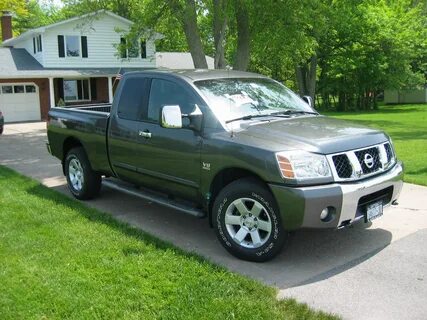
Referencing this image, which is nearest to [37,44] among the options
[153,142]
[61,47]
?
[61,47]

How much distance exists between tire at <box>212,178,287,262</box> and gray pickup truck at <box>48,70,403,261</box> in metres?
0.01

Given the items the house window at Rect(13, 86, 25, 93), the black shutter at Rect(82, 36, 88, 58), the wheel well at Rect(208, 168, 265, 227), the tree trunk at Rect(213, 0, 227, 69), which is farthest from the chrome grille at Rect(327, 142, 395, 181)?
the black shutter at Rect(82, 36, 88, 58)

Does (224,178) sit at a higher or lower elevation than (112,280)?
higher

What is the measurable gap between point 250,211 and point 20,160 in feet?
28.8

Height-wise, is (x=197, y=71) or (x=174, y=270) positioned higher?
(x=197, y=71)

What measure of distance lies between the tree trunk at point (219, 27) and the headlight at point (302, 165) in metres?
12.4

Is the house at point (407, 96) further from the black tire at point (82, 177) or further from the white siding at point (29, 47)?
the black tire at point (82, 177)

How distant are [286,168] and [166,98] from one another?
205cm

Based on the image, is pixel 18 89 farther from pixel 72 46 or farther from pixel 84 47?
pixel 84 47

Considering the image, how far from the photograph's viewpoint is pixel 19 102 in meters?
29.2

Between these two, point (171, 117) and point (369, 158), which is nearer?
point (369, 158)

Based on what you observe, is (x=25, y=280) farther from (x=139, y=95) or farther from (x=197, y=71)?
(x=197, y=71)

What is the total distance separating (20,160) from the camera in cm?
1230

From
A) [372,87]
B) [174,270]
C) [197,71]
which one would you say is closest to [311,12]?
[197,71]
